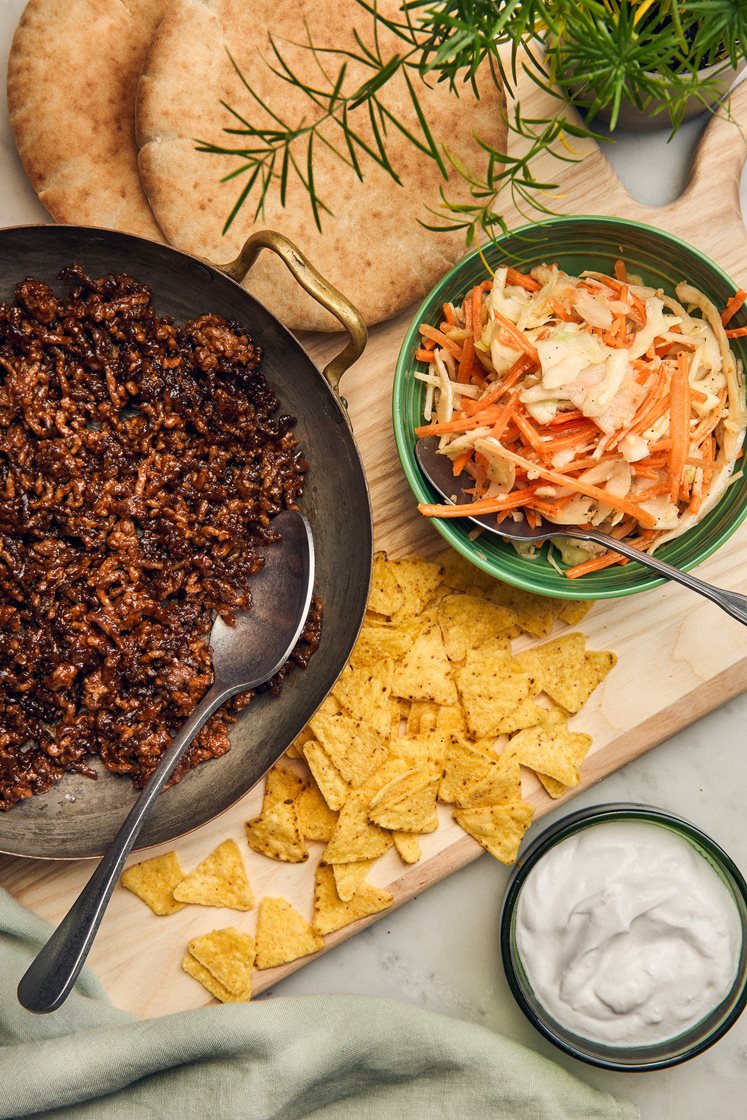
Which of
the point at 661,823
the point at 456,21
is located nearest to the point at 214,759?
the point at 661,823

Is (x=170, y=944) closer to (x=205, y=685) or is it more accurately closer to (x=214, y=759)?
(x=214, y=759)

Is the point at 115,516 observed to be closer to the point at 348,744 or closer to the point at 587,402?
the point at 348,744

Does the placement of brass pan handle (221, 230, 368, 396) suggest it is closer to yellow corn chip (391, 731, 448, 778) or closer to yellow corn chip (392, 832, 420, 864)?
yellow corn chip (391, 731, 448, 778)

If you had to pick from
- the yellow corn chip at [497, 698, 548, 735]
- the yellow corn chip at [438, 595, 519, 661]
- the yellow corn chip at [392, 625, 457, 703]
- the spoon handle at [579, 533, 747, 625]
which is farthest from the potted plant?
the yellow corn chip at [497, 698, 548, 735]

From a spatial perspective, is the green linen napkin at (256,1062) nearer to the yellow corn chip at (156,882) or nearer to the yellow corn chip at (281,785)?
the yellow corn chip at (156,882)

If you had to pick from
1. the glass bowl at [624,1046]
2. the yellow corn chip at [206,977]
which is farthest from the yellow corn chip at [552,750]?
the yellow corn chip at [206,977]
